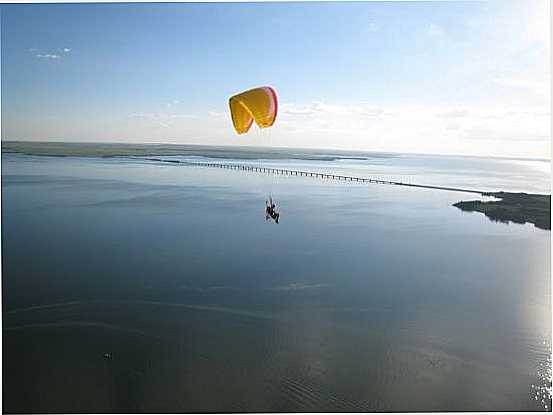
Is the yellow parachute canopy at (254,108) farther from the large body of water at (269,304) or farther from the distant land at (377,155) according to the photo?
the large body of water at (269,304)

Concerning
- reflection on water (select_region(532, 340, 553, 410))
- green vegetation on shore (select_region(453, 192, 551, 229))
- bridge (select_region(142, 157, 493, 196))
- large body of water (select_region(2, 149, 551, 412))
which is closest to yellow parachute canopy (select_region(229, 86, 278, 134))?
large body of water (select_region(2, 149, 551, 412))

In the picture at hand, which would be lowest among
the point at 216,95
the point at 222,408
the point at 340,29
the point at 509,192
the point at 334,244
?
the point at 222,408

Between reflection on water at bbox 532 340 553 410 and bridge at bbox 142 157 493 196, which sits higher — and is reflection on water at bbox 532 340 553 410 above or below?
below

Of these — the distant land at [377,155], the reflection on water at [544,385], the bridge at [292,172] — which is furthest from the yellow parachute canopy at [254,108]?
the bridge at [292,172]

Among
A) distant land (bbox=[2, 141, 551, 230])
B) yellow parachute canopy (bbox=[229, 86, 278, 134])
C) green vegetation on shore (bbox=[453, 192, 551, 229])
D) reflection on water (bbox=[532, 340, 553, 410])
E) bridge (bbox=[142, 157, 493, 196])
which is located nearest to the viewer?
reflection on water (bbox=[532, 340, 553, 410])

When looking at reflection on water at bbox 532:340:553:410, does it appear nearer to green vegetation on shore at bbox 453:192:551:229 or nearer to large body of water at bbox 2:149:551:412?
large body of water at bbox 2:149:551:412

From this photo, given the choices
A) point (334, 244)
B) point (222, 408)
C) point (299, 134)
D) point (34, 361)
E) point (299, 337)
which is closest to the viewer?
point (222, 408)

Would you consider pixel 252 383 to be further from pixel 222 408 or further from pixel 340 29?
pixel 340 29

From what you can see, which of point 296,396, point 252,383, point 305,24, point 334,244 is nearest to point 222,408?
point 252,383

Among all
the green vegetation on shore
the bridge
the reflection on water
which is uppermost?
the bridge
